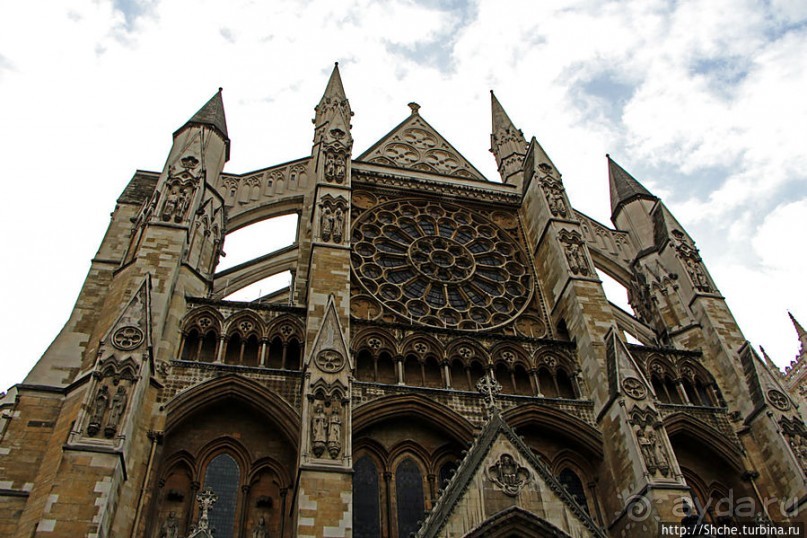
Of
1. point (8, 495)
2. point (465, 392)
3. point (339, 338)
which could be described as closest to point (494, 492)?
point (465, 392)

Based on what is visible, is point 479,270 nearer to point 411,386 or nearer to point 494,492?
point 411,386

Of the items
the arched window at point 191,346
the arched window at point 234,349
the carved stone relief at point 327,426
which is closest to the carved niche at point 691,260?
the carved stone relief at point 327,426

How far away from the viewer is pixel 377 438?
12625mm

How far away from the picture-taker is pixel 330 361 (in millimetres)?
11812

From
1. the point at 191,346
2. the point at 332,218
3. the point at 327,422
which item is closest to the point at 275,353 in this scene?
the point at 191,346

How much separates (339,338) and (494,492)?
151 inches

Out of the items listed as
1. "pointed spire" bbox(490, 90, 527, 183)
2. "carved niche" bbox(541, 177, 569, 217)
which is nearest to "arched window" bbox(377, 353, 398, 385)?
"carved niche" bbox(541, 177, 569, 217)

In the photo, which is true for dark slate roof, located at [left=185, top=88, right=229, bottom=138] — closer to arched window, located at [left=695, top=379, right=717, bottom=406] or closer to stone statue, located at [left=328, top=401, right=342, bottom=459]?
stone statue, located at [left=328, top=401, right=342, bottom=459]

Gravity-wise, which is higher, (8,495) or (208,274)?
(208,274)

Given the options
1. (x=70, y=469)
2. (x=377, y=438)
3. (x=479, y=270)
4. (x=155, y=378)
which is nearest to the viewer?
(x=70, y=469)

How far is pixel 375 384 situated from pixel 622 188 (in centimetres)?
1151

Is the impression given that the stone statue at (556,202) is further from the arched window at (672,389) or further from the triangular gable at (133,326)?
the triangular gable at (133,326)

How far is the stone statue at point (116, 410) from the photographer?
32.6 feet

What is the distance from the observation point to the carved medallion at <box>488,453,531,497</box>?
35.0 feet
